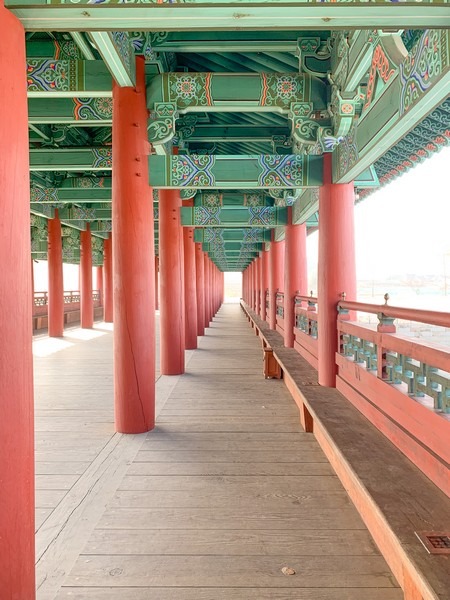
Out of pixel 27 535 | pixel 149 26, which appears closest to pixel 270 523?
pixel 27 535

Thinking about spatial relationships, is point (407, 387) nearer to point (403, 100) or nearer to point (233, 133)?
point (403, 100)

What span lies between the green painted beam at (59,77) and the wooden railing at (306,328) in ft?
14.0

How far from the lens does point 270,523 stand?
8.25ft

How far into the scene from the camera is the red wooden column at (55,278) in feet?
39.8

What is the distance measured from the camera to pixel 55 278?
12.5 meters

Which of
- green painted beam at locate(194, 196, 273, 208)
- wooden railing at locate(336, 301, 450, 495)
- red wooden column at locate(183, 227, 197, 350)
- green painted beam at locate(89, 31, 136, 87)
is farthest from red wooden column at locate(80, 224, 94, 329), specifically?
wooden railing at locate(336, 301, 450, 495)

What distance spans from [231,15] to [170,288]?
5.45 metres

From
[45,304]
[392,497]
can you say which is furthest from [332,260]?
[45,304]

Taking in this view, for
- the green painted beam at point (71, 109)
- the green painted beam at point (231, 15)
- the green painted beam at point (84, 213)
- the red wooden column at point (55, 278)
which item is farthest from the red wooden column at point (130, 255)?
the red wooden column at point (55, 278)

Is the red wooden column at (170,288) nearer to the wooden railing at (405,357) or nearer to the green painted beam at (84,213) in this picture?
the wooden railing at (405,357)

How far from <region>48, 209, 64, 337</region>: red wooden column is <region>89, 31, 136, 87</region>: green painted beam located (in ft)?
29.7

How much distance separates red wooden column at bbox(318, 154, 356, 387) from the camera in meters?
4.68

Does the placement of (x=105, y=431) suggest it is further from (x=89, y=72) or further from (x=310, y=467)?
(x=89, y=72)

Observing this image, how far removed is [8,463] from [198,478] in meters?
1.88
